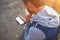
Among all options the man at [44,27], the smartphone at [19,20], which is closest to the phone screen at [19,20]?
the smartphone at [19,20]

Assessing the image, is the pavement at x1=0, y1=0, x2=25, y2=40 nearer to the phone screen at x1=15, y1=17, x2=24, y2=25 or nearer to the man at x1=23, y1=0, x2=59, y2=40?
the phone screen at x1=15, y1=17, x2=24, y2=25

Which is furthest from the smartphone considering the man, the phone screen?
the man

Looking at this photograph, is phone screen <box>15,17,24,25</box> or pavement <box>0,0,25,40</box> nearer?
pavement <box>0,0,25,40</box>

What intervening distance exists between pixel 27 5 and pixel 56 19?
0.67 meters

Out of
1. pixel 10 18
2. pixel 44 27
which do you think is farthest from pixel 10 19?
pixel 44 27

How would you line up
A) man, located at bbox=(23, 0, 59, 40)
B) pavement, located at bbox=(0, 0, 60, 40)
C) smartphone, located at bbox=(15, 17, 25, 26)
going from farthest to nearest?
smartphone, located at bbox=(15, 17, 25, 26)
pavement, located at bbox=(0, 0, 60, 40)
man, located at bbox=(23, 0, 59, 40)

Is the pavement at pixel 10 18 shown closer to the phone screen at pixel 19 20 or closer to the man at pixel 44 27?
the phone screen at pixel 19 20

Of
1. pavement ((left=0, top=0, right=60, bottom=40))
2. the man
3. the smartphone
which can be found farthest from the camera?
the smartphone

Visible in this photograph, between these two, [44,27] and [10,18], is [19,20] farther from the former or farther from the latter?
[44,27]

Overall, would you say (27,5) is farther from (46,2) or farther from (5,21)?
(5,21)

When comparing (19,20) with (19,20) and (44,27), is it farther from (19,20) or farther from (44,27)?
(44,27)

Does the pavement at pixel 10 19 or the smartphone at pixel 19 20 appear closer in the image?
the pavement at pixel 10 19

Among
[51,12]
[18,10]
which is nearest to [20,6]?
[18,10]

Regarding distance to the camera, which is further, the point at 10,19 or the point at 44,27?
the point at 10,19
